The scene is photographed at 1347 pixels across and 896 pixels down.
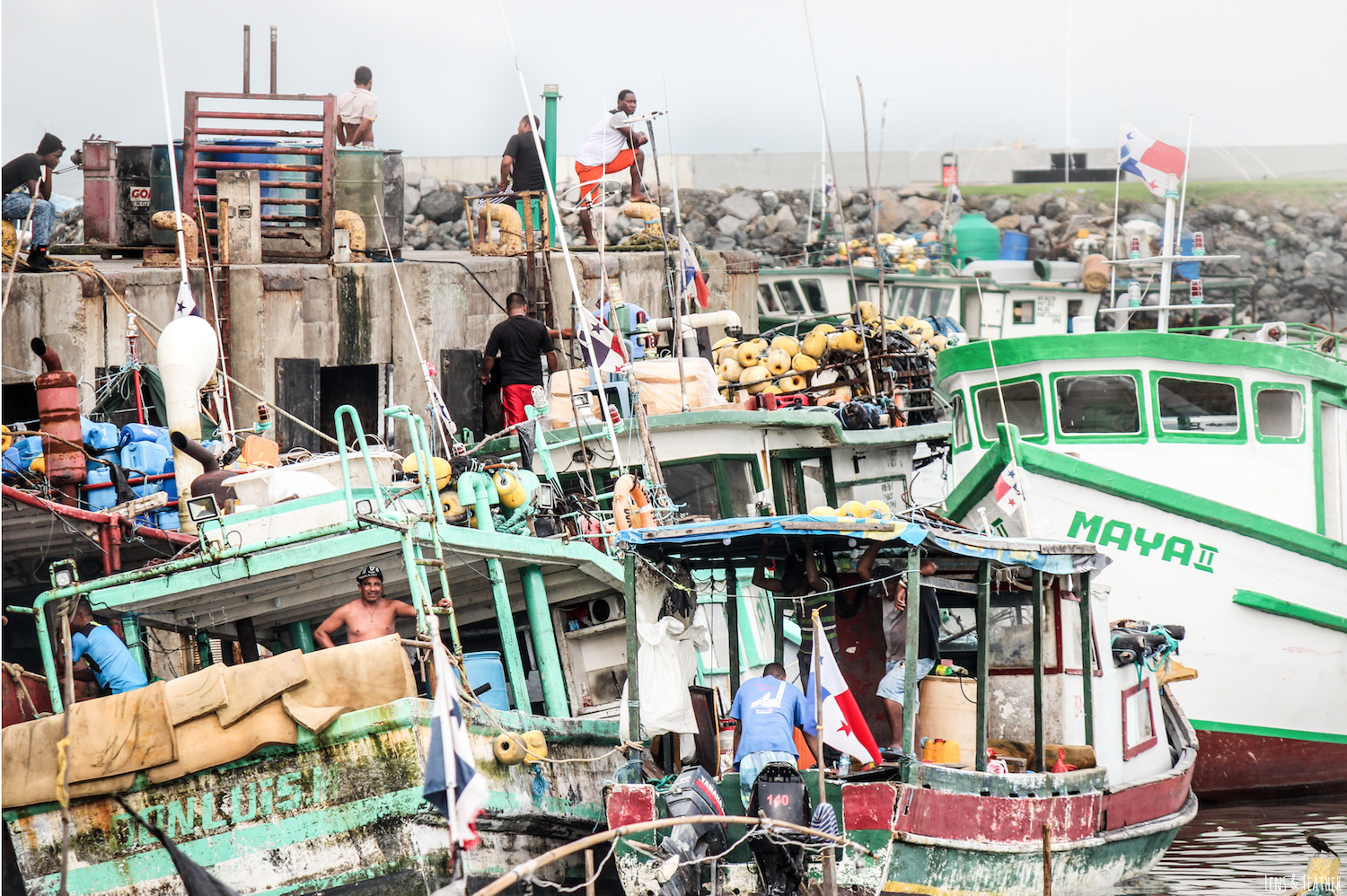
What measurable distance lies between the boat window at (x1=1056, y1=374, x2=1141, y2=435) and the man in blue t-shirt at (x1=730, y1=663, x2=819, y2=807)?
19.5ft

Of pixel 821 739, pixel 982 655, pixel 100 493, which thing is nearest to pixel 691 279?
pixel 100 493

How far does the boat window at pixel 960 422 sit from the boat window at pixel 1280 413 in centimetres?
257

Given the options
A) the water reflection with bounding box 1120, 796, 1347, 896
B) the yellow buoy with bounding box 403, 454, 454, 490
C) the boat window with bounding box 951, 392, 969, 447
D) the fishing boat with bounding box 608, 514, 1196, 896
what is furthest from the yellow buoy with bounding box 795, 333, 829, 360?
the yellow buoy with bounding box 403, 454, 454, 490

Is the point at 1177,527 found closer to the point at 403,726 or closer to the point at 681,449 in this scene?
the point at 681,449

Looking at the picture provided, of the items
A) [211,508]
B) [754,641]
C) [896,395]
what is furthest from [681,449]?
[211,508]

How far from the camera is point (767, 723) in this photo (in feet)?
28.1

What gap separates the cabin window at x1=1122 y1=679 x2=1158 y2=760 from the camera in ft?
34.7

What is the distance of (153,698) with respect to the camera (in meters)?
8.46

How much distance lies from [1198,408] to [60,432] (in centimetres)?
953

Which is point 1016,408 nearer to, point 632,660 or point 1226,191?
point 632,660

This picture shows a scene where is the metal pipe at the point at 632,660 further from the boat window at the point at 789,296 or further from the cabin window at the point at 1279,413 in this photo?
the boat window at the point at 789,296

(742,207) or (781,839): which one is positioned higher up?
(742,207)

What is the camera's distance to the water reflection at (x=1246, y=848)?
10867mm

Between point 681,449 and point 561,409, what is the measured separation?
121 cm
